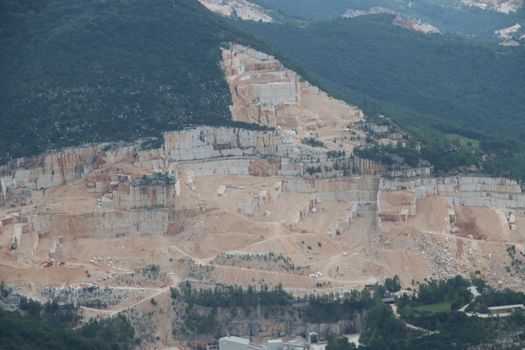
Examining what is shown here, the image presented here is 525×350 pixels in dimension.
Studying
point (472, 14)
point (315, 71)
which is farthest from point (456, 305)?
point (472, 14)

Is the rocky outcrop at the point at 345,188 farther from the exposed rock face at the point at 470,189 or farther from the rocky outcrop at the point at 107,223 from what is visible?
the rocky outcrop at the point at 107,223

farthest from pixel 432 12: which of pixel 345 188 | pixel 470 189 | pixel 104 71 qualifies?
pixel 470 189

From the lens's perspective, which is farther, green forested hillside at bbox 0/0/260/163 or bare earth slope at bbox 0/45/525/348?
green forested hillside at bbox 0/0/260/163

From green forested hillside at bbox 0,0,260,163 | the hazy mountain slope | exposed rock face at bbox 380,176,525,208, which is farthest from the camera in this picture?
the hazy mountain slope

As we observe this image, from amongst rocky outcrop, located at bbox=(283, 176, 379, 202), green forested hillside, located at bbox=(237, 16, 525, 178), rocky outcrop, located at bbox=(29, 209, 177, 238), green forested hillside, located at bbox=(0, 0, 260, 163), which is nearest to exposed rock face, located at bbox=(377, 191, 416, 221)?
rocky outcrop, located at bbox=(283, 176, 379, 202)

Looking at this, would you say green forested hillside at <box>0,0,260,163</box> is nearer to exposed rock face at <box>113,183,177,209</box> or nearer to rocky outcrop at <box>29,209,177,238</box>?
exposed rock face at <box>113,183,177,209</box>

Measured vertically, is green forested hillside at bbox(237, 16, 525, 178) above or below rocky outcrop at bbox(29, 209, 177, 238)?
above

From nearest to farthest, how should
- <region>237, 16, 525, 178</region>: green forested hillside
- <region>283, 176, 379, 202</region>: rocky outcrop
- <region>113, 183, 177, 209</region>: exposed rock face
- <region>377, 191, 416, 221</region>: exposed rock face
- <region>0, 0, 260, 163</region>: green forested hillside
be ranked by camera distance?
<region>377, 191, 416, 221</region>: exposed rock face < <region>113, 183, 177, 209</region>: exposed rock face < <region>283, 176, 379, 202</region>: rocky outcrop < <region>0, 0, 260, 163</region>: green forested hillside < <region>237, 16, 525, 178</region>: green forested hillside
